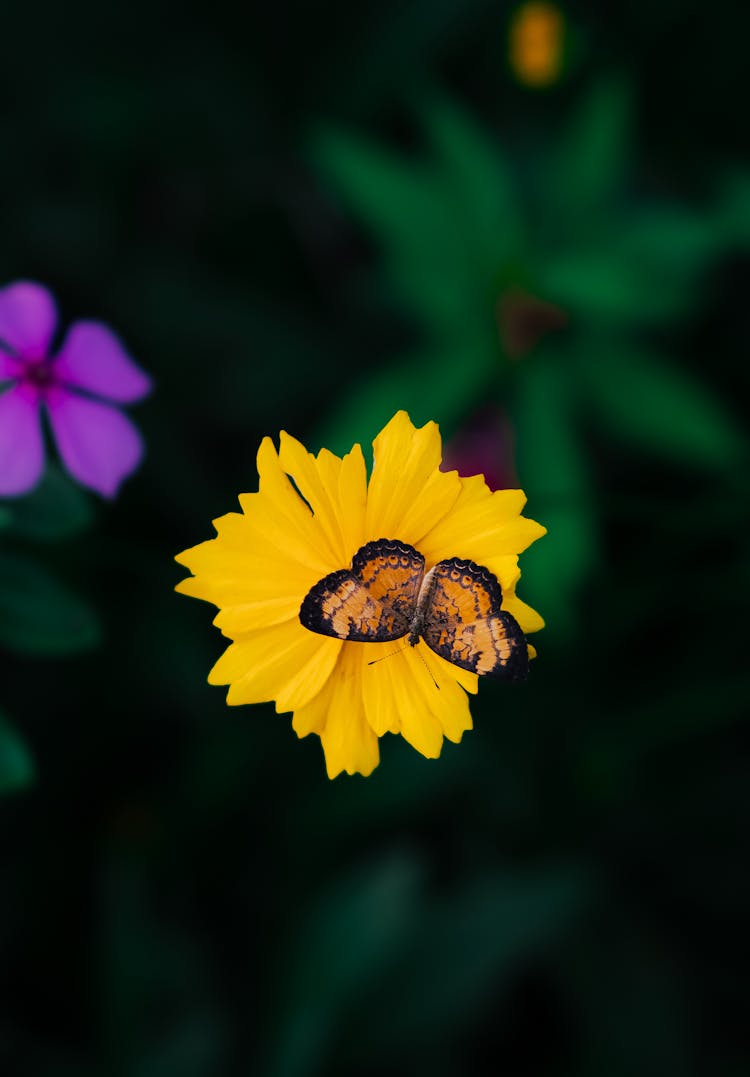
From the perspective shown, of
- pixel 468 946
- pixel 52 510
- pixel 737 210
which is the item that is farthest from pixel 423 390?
pixel 468 946

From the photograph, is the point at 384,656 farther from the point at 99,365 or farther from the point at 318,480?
the point at 99,365

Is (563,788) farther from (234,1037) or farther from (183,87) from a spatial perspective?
(183,87)

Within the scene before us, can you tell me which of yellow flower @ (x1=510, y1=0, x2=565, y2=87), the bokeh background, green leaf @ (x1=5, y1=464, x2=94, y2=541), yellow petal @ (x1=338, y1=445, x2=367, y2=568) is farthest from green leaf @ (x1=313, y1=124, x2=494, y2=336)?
yellow petal @ (x1=338, y1=445, x2=367, y2=568)

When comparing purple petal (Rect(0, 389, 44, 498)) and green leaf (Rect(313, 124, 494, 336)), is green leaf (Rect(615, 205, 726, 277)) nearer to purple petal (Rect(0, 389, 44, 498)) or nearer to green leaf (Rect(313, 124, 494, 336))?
green leaf (Rect(313, 124, 494, 336))

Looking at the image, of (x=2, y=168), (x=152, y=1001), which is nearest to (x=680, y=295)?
(x=2, y=168)

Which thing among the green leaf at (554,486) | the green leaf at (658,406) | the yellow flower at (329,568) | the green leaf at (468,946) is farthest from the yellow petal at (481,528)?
the green leaf at (468,946)
